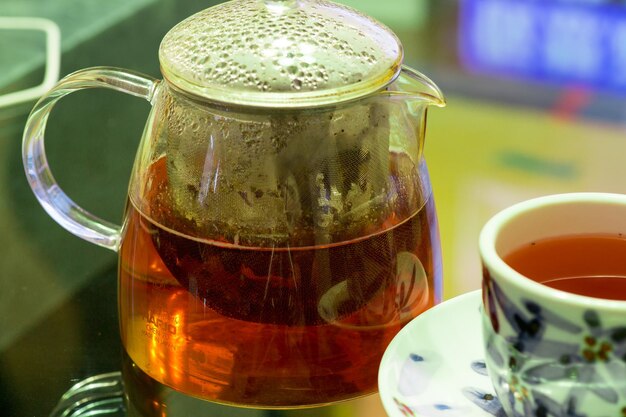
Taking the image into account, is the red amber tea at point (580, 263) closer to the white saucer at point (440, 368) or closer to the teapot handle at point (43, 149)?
the white saucer at point (440, 368)

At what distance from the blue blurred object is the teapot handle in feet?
1.71

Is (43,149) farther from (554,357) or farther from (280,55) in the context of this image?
(554,357)

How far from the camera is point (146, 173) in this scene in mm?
651

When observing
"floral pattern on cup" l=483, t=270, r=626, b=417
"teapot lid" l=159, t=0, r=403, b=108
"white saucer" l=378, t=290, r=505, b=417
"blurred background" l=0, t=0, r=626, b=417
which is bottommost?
"blurred background" l=0, t=0, r=626, b=417

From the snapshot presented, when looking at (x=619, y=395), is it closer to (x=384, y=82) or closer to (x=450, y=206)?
(x=384, y=82)

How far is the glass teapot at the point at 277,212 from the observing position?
0.58m

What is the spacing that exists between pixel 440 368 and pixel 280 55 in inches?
7.7

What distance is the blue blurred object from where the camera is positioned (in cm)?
108

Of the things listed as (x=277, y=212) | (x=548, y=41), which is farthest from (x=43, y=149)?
(x=548, y=41)

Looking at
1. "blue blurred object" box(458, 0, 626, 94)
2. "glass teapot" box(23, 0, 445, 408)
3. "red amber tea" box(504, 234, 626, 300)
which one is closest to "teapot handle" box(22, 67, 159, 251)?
"glass teapot" box(23, 0, 445, 408)

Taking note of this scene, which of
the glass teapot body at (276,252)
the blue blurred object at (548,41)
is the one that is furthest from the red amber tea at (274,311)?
the blue blurred object at (548,41)

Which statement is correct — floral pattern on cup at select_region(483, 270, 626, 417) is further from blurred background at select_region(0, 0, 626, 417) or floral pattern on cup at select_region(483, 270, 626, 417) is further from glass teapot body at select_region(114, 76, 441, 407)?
blurred background at select_region(0, 0, 626, 417)

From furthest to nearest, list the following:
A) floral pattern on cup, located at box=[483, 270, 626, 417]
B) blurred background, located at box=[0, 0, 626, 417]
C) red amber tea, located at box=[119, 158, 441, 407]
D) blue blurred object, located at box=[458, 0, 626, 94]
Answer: blue blurred object, located at box=[458, 0, 626, 94], blurred background, located at box=[0, 0, 626, 417], red amber tea, located at box=[119, 158, 441, 407], floral pattern on cup, located at box=[483, 270, 626, 417]

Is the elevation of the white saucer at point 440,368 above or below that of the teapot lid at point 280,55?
below
